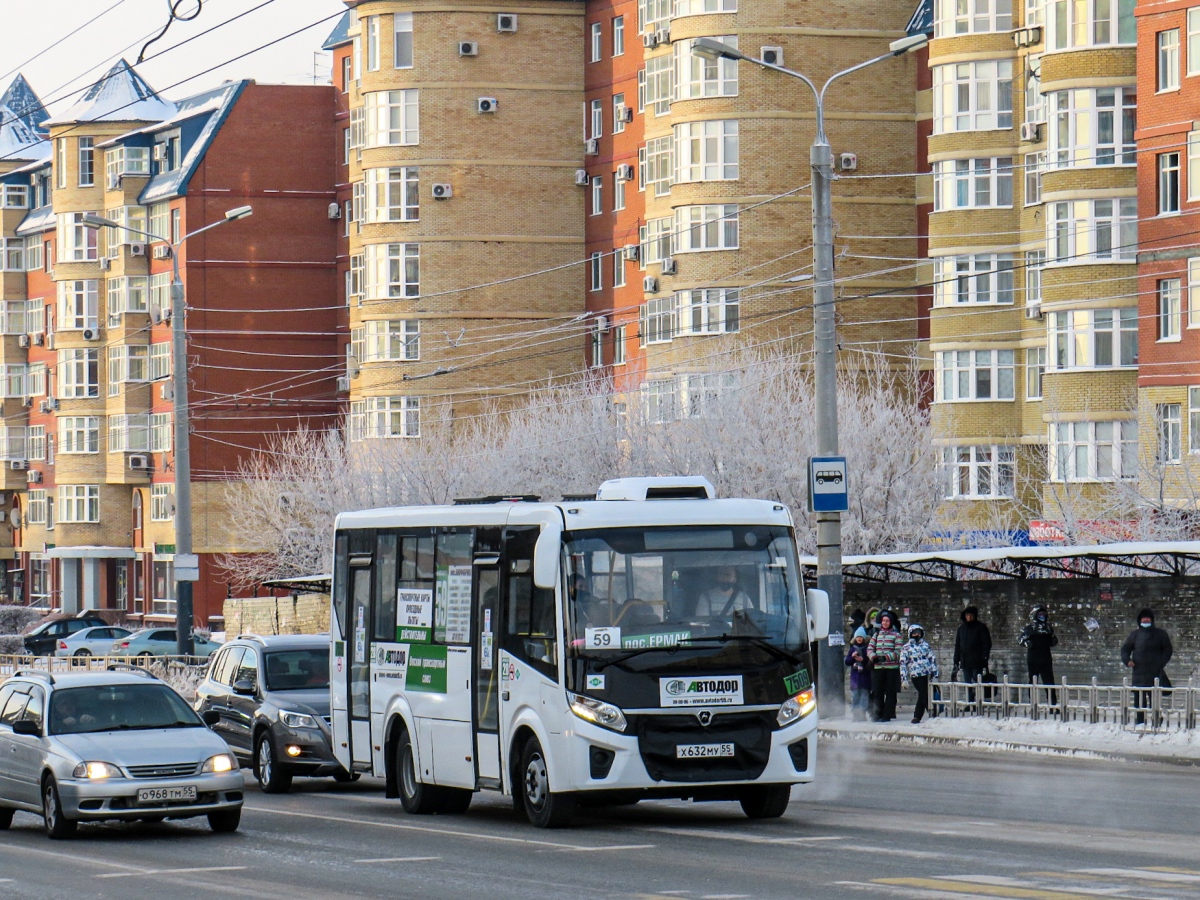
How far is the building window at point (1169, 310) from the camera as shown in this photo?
49.4 metres

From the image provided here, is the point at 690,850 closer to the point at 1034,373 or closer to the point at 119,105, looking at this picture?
the point at 1034,373

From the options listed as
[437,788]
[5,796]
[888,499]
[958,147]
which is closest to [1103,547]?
[437,788]

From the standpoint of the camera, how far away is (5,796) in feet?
62.5

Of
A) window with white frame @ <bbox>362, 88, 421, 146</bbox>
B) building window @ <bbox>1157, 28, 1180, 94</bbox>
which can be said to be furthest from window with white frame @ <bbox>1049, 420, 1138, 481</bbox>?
window with white frame @ <bbox>362, 88, 421, 146</bbox>

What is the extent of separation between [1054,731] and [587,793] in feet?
37.9

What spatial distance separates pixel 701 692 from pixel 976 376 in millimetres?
41201

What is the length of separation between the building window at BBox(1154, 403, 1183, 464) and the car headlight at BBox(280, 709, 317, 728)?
30494mm

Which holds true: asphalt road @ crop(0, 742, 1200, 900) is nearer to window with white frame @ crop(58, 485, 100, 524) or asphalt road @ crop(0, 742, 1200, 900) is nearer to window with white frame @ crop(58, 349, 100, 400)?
window with white frame @ crop(58, 485, 100, 524)

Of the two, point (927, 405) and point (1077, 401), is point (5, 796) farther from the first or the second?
point (927, 405)

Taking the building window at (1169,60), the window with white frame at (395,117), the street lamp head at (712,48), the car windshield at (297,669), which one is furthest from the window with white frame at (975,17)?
the car windshield at (297,669)

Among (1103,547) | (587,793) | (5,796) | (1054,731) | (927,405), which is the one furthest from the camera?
(927,405)

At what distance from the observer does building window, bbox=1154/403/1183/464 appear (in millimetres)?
49016

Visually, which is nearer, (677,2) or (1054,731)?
(1054,731)

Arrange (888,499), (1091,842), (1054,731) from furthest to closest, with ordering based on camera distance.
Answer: (888,499)
(1054,731)
(1091,842)
